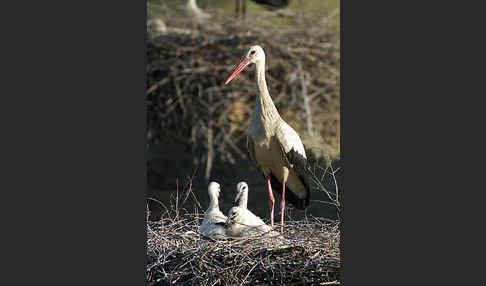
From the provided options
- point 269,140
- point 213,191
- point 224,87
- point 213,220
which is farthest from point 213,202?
point 224,87

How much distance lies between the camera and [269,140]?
4719mm

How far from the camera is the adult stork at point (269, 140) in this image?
4680mm

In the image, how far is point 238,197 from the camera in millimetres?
4723

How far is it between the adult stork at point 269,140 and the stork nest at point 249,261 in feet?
0.95

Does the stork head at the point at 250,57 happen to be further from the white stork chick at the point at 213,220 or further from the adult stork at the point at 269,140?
the white stork chick at the point at 213,220

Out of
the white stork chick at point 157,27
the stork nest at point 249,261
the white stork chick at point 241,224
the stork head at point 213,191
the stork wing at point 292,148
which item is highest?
the white stork chick at point 157,27

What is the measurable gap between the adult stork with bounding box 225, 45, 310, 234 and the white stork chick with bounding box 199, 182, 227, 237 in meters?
0.31

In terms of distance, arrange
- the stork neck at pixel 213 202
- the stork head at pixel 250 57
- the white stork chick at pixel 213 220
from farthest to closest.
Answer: the stork neck at pixel 213 202, the stork head at pixel 250 57, the white stork chick at pixel 213 220

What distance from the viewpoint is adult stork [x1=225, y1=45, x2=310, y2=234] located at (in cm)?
468

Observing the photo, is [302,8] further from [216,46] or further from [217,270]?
[217,270]

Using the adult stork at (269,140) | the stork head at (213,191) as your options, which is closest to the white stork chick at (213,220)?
the stork head at (213,191)

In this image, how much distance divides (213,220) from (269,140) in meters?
0.56

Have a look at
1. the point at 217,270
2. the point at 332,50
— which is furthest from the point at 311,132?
the point at 217,270

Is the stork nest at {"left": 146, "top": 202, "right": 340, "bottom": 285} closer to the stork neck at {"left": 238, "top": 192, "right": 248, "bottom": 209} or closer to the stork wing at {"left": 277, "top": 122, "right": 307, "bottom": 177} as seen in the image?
the stork neck at {"left": 238, "top": 192, "right": 248, "bottom": 209}
